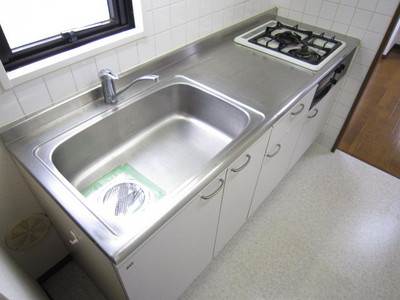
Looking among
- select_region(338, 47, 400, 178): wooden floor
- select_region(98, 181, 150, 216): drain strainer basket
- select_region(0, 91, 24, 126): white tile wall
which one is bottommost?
select_region(338, 47, 400, 178): wooden floor

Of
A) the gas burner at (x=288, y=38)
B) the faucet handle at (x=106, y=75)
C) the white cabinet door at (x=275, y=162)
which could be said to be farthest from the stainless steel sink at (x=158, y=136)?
the gas burner at (x=288, y=38)

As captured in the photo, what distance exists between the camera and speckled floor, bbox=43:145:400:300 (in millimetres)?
1614

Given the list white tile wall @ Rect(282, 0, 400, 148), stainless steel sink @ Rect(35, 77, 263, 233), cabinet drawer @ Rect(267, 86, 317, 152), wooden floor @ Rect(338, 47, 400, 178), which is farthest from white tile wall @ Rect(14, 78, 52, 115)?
wooden floor @ Rect(338, 47, 400, 178)

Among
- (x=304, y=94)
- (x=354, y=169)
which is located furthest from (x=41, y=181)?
(x=354, y=169)

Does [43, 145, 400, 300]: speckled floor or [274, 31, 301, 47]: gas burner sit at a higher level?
[274, 31, 301, 47]: gas burner

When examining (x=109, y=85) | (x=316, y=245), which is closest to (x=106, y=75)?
(x=109, y=85)

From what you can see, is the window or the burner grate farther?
the burner grate

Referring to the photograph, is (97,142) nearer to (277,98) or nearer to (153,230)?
(153,230)

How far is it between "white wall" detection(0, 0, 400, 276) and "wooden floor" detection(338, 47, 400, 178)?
41cm

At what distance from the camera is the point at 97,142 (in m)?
1.25

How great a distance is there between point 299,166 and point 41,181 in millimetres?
1894

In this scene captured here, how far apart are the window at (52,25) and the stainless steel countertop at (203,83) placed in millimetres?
199

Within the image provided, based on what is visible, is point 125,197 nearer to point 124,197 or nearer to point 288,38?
point 124,197

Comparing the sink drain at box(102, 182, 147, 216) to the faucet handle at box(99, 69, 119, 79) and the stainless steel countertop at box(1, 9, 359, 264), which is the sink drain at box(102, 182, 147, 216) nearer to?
the stainless steel countertop at box(1, 9, 359, 264)
